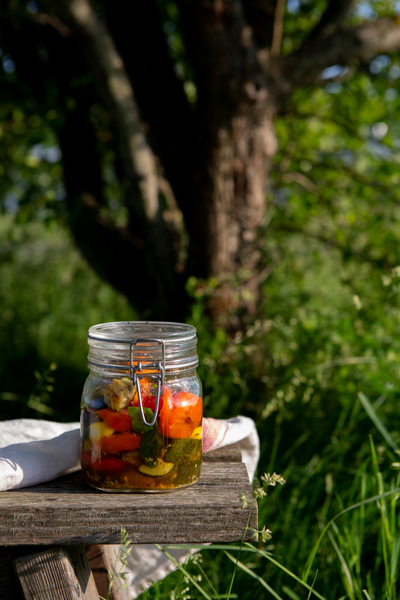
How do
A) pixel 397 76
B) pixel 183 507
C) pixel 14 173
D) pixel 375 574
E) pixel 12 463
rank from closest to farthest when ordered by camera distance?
pixel 183 507
pixel 12 463
pixel 375 574
pixel 397 76
pixel 14 173

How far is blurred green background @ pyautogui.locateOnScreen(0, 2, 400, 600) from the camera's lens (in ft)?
5.99

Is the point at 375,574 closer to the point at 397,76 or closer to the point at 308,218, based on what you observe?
the point at 308,218

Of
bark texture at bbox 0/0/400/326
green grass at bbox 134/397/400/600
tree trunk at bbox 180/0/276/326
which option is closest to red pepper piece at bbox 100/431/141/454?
green grass at bbox 134/397/400/600

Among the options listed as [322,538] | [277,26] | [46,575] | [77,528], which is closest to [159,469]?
[77,528]

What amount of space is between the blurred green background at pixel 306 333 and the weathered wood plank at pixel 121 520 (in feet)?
1.61

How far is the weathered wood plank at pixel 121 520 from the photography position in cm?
101

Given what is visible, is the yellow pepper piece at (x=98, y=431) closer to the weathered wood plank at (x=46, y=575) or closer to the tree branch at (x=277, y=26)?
the weathered wood plank at (x=46, y=575)

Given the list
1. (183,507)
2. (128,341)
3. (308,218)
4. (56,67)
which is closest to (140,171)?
(56,67)

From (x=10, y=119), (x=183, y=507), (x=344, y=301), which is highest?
(x=10, y=119)

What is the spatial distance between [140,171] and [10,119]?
157 centimetres

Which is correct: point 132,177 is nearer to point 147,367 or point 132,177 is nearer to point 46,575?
point 147,367

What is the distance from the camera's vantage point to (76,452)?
1268 mm

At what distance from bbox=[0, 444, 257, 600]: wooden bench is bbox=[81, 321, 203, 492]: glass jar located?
54 millimetres

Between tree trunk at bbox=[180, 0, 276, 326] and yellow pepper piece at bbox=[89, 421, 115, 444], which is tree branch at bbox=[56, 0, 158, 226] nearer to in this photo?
tree trunk at bbox=[180, 0, 276, 326]
